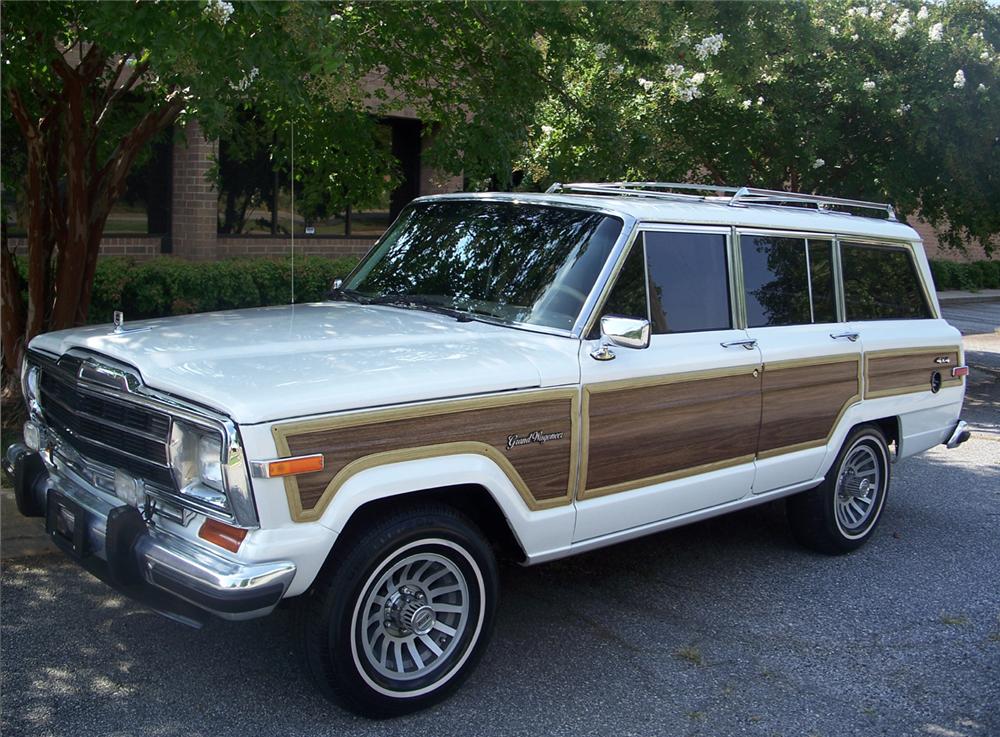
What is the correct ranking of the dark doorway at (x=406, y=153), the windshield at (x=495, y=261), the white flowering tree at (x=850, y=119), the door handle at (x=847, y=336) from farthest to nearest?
the dark doorway at (x=406, y=153), the white flowering tree at (x=850, y=119), the door handle at (x=847, y=336), the windshield at (x=495, y=261)

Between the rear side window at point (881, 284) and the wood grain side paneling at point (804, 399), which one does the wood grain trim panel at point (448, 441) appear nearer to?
the wood grain side paneling at point (804, 399)

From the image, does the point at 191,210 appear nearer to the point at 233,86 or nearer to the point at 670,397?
→ the point at 233,86

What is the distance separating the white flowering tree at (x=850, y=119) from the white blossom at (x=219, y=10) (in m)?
4.96

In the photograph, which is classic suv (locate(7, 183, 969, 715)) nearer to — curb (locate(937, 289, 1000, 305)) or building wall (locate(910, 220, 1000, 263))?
curb (locate(937, 289, 1000, 305))

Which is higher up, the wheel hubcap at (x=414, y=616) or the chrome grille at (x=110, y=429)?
the chrome grille at (x=110, y=429)

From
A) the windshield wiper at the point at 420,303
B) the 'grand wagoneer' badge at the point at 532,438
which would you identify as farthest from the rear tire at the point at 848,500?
the windshield wiper at the point at 420,303

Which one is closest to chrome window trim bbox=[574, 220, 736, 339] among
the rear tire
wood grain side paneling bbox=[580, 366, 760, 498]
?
wood grain side paneling bbox=[580, 366, 760, 498]

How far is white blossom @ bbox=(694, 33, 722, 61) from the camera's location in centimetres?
709

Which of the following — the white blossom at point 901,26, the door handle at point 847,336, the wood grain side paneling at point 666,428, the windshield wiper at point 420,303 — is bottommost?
the wood grain side paneling at point 666,428

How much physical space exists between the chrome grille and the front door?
1.80 m

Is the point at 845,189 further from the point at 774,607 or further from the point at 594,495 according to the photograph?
the point at 594,495

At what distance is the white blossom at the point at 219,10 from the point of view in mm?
5039

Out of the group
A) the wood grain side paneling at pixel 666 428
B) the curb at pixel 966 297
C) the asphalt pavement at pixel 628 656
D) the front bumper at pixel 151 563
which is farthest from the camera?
the curb at pixel 966 297

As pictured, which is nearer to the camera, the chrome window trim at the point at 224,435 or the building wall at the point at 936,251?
the chrome window trim at the point at 224,435
